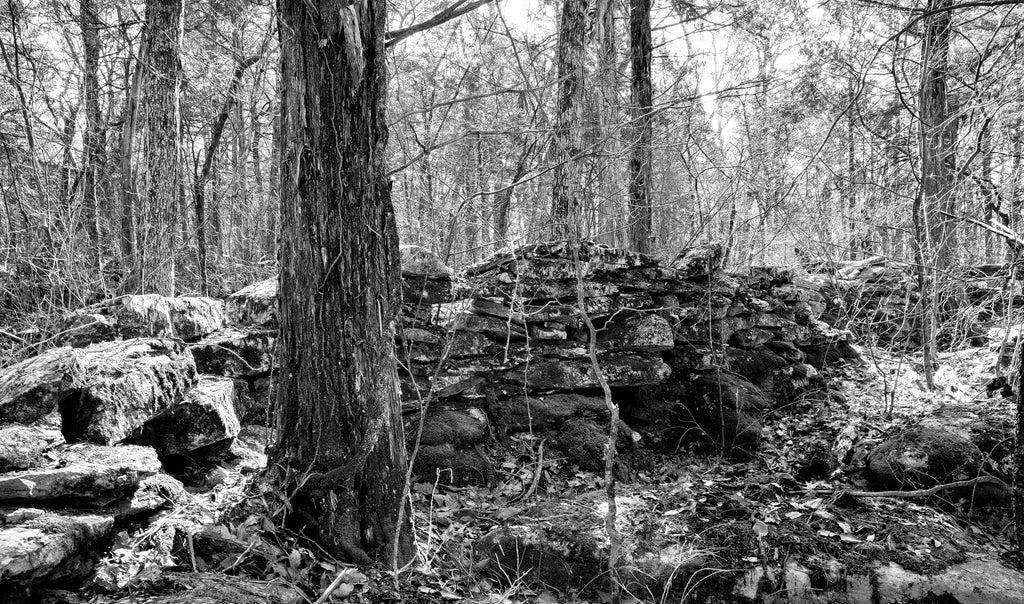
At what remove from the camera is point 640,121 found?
9117 millimetres

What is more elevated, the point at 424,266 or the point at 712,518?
the point at 424,266

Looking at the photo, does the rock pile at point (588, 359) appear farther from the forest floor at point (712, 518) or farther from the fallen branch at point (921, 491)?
the fallen branch at point (921, 491)

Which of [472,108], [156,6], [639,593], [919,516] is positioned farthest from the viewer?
[472,108]

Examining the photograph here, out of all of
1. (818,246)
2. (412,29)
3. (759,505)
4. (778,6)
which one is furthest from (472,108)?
(759,505)

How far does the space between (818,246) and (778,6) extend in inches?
146

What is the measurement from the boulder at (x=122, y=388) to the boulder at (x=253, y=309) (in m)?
0.97

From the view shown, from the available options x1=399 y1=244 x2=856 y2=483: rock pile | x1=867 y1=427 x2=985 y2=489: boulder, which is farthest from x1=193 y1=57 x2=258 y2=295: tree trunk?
x1=867 y1=427 x2=985 y2=489: boulder

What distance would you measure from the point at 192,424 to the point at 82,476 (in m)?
1.02

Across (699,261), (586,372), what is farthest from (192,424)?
(699,261)

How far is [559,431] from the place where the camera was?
5.77m

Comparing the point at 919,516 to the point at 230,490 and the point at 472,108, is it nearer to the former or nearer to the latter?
the point at 230,490

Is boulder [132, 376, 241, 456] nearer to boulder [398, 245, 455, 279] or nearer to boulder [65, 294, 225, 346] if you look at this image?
boulder [65, 294, 225, 346]

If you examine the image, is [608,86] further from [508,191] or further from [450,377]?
[450,377]

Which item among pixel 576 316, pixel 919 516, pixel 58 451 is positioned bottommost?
pixel 919 516
